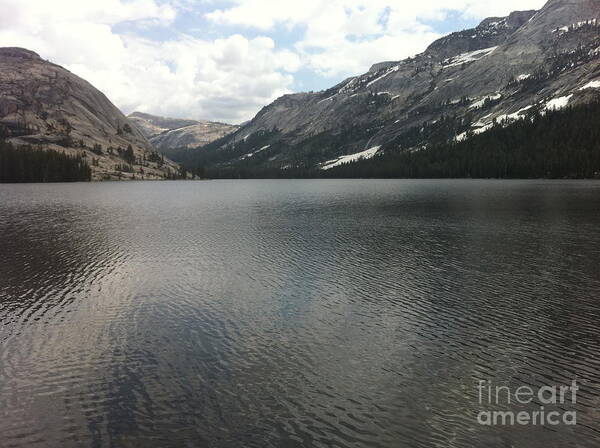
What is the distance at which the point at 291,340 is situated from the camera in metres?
27.6

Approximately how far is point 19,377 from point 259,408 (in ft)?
45.8

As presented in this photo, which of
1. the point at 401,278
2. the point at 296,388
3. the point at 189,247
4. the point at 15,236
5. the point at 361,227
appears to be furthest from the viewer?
the point at 361,227

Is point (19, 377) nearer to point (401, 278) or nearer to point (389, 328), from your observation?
point (389, 328)

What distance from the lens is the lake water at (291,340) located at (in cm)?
1814

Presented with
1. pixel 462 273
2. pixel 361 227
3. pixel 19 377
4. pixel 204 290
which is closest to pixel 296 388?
pixel 19 377

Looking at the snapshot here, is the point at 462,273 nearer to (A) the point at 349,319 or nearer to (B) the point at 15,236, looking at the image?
(A) the point at 349,319

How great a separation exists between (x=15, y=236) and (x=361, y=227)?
59.9 meters

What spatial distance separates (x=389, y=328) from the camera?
2967 centimetres

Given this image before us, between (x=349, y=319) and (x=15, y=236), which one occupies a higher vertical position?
(x=15, y=236)

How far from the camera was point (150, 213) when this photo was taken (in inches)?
4018

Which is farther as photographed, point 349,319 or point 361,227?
point 361,227

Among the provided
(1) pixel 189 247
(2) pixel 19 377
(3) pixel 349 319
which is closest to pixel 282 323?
(3) pixel 349 319

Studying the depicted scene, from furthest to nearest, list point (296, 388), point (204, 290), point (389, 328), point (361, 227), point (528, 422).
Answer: point (361, 227) → point (204, 290) → point (389, 328) → point (296, 388) → point (528, 422)

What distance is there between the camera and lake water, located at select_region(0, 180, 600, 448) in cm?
1814
